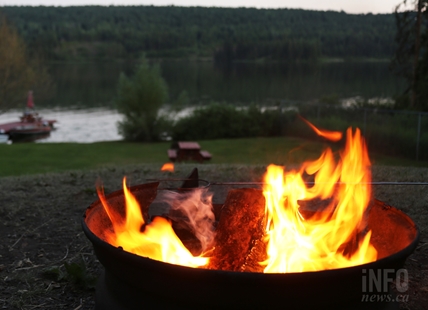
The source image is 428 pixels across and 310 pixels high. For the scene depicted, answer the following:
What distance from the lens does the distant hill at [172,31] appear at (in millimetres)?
65375

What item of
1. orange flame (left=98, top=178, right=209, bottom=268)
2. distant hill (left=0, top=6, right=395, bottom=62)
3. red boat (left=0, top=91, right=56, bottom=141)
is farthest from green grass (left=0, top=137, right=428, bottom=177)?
distant hill (left=0, top=6, right=395, bottom=62)

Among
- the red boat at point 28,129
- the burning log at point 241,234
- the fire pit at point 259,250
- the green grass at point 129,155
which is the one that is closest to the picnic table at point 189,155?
the green grass at point 129,155

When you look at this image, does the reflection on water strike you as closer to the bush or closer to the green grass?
the bush

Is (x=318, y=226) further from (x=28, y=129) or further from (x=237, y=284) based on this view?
(x=28, y=129)

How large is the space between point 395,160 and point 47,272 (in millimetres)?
13846

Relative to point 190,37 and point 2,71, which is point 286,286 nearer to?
point 2,71

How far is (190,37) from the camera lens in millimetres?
87750

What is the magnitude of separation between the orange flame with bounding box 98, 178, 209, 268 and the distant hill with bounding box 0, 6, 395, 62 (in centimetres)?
5858

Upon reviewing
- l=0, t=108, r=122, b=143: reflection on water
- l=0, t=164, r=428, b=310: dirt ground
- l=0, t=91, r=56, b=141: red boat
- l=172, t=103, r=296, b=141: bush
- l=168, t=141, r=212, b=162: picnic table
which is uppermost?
l=0, t=164, r=428, b=310: dirt ground

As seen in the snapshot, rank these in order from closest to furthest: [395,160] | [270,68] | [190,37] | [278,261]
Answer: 1. [278,261]
2. [395,160]
3. [190,37]
4. [270,68]

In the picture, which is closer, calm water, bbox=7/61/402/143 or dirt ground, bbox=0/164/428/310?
dirt ground, bbox=0/164/428/310

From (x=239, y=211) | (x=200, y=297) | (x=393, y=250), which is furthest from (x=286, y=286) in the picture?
(x=393, y=250)

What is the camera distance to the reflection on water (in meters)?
34.8

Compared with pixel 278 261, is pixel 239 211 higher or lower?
higher
